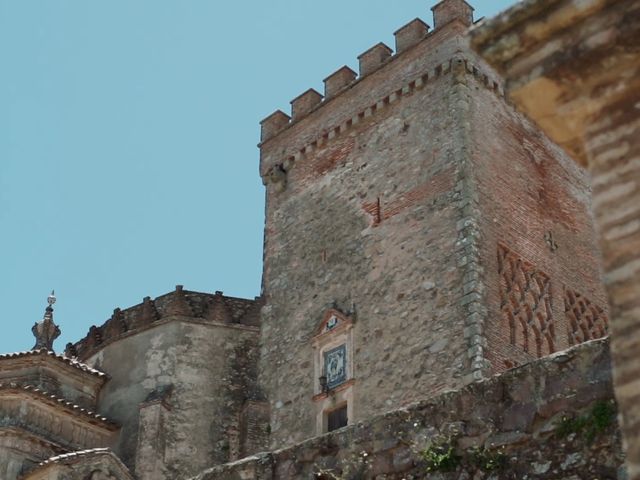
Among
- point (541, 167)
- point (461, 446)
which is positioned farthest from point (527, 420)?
point (541, 167)

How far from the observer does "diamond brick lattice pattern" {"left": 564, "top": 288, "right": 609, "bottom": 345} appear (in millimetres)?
20859

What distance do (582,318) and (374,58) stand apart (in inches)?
249

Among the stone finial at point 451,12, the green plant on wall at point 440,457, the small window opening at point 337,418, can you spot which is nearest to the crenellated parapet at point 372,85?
the stone finial at point 451,12

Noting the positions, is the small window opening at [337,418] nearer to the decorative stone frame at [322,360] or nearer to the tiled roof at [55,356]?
the decorative stone frame at [322,360]

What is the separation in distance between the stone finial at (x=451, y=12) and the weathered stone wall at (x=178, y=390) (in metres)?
8.61

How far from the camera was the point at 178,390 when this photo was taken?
2636 cm

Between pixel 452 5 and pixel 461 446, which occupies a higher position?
pixel 452 5

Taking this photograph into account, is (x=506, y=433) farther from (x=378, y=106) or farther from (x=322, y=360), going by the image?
(x=378, y=106)

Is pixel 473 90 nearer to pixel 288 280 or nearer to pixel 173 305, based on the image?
pixel 288 280

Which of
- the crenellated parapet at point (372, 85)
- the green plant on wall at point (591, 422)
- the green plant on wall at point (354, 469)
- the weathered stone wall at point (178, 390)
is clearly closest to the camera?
the green plant on wall at point (591, 422)

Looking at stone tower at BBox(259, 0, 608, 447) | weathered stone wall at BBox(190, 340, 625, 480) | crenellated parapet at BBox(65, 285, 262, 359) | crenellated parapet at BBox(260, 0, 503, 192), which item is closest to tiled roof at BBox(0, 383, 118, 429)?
crenellated parapet at BBox(65, 285, 262, 359)

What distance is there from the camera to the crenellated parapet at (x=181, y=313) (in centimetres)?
2747

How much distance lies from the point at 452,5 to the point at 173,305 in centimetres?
951

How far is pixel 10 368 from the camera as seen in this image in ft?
85.4
